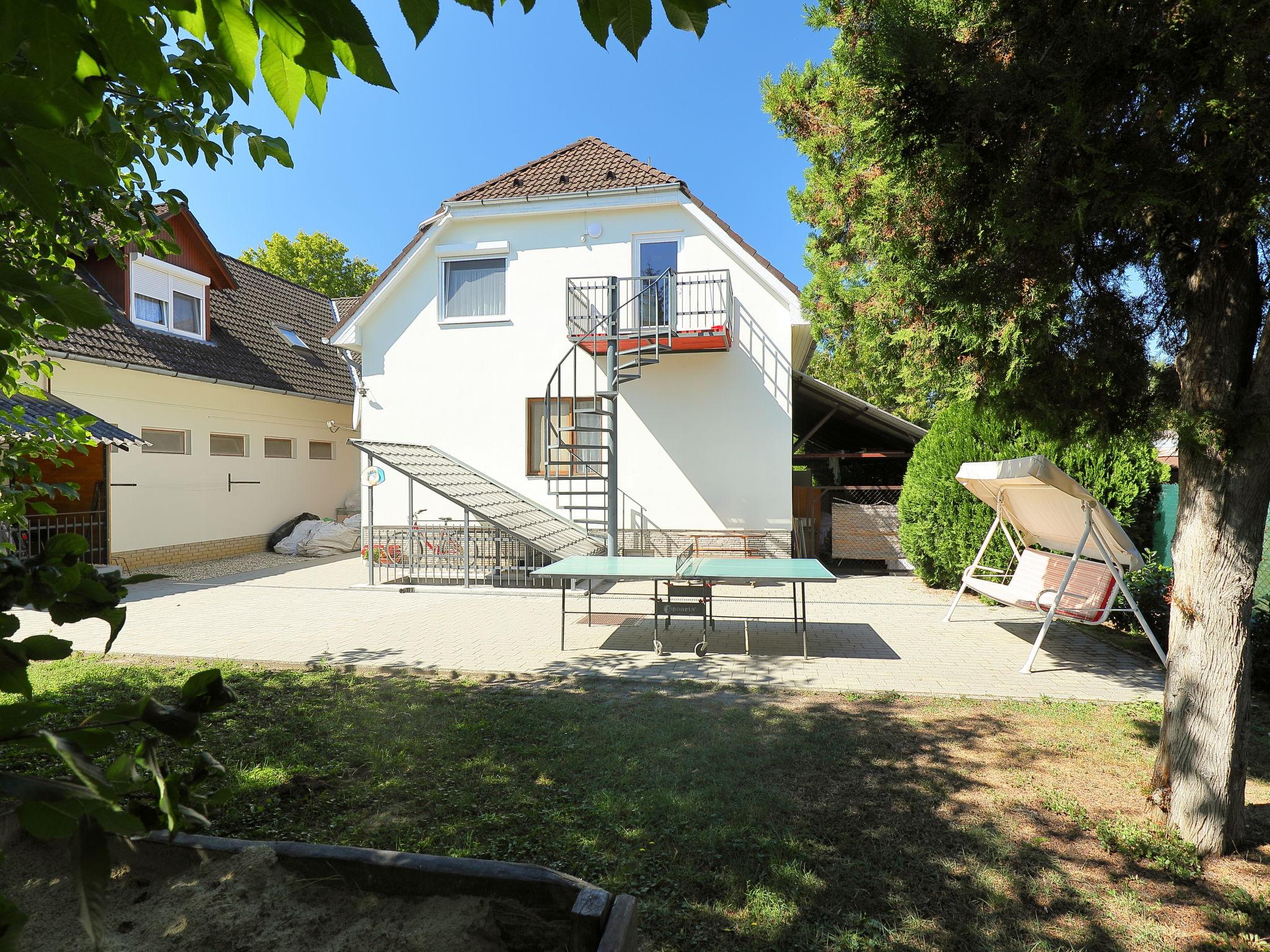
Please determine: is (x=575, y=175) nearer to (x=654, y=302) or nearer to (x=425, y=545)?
(x=654, y=302)

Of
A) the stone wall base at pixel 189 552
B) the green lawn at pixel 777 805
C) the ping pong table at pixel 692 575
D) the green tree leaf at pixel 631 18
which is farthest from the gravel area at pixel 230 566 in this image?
the green tree leaf at pixel 631 18

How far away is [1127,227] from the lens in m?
3.75

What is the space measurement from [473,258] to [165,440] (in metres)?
7.11

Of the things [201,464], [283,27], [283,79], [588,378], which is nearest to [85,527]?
[201,464]

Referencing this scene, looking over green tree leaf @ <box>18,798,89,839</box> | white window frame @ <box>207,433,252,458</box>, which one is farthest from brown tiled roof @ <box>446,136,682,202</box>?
green tree leaf @ <box>18,798,89,839</box>

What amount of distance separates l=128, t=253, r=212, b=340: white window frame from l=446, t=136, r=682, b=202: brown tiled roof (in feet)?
20.3

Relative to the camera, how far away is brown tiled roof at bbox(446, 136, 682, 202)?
497 inches

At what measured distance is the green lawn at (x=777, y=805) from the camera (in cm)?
282

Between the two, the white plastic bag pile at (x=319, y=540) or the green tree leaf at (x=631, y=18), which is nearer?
the green tree leaf at (x=631, y=18)

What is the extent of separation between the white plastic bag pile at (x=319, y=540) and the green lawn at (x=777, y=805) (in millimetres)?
10014

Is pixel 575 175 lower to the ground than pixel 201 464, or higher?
higher

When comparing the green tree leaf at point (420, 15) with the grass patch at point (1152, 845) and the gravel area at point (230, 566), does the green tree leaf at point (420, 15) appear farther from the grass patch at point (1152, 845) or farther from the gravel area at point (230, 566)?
the gravel area at point (230, 566)

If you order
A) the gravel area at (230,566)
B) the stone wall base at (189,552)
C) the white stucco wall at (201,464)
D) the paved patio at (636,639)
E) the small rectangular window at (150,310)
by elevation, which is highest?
the small rectangular window at (150,310)

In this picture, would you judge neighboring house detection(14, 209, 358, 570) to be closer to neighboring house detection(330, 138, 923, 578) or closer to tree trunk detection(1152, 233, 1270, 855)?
neighboring house detection(330, 138, 923, 578)
